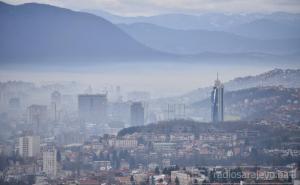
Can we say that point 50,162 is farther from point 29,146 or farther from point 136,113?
point 136,113

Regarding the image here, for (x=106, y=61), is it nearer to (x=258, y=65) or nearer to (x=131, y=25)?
(x=131, y=25)

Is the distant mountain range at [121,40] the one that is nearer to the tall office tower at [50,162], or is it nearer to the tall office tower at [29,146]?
the tall office tower at [29,146]

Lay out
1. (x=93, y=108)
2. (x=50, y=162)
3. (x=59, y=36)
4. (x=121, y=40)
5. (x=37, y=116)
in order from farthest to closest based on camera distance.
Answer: (x=121, y=40)
(x=59, y=36)
(x=93, y=108)
(x=37, y=116)
(x=50, y=162)

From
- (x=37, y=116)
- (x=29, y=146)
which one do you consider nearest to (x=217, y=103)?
(x=37, y=116)

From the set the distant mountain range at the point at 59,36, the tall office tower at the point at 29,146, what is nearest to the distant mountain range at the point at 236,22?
the distant mountain range at the point at 59,36

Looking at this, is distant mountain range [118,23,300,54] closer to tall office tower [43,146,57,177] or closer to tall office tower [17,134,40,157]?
tall office tower [17,134,40,157]
